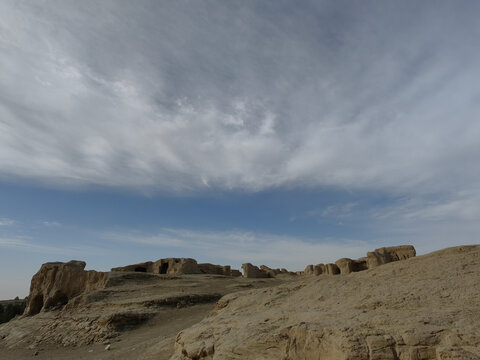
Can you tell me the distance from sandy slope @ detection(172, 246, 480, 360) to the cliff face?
711 inches

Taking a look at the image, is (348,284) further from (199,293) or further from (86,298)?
(86,298)

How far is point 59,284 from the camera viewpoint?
2255 cm

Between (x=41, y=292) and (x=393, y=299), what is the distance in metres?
25.4

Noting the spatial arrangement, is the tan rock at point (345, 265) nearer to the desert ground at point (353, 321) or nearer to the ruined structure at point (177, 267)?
the ruined structure at point (177, 267)

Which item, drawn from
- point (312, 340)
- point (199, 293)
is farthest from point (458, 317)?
point (199, 293)

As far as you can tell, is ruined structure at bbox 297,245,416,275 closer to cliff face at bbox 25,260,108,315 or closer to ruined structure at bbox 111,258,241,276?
ruined structure at bbox 111,258,241,276

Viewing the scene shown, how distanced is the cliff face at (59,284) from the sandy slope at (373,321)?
1807 centimetres

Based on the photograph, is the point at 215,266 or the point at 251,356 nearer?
the point at 251,356

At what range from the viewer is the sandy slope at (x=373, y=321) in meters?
3.97

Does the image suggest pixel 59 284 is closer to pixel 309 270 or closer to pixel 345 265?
pixel 345 265

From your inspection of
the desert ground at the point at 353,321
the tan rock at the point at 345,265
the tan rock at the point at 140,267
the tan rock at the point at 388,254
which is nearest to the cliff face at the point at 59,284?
the desert ground at the point at 353,321

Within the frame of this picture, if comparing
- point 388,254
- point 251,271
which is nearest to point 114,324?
point 388,254

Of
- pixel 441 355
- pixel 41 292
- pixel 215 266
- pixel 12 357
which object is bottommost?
pixel 12 357

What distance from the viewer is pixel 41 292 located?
75.1 ft
